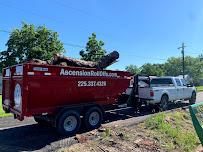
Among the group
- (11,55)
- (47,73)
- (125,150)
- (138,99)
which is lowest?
(125,150)

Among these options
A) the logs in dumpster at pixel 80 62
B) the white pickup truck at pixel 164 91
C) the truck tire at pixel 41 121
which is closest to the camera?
the logs in dumpster at pixel 80 62

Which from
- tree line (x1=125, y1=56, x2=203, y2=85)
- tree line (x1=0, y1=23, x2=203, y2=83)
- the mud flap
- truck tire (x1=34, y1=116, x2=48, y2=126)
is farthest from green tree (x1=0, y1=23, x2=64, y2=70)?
tree line (x1=125, y1=56, x2=203, y2=85)

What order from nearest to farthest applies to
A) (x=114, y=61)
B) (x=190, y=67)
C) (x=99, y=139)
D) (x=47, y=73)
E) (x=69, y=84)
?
1. (x=99, y=139)
2. (x=47, y=73)
3. (x=69, y=84)
4. (x=114, y=61)
5. (x=190, y=67)

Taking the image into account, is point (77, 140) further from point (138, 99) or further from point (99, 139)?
point (138, 99)

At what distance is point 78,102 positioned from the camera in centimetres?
1121

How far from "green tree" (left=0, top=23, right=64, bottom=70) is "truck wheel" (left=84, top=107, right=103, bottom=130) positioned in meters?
34.2

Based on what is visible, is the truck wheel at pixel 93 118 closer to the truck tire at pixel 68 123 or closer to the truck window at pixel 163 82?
the truck tire at pixel 68 123

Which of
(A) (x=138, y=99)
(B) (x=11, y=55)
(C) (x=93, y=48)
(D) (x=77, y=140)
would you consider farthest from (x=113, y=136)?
(B) (x=11, y=55)

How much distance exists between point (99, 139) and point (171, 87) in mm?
9083

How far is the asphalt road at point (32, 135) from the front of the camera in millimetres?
8984

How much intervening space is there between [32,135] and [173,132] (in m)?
4.86

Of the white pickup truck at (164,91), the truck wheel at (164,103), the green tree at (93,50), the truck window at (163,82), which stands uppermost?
the green tree at (93,50)

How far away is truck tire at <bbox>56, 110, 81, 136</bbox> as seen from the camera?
1032 centimetres

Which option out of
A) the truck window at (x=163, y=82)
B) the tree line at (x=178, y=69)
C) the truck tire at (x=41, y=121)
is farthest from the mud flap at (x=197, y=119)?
the tree line at (x=178, y=69)
